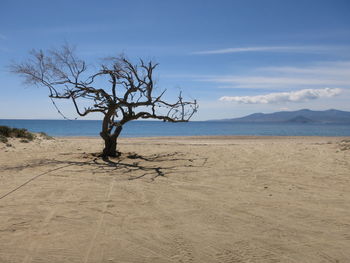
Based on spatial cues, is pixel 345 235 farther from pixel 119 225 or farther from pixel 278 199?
pixel 119 225

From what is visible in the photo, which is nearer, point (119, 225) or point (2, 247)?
point (2, 247)

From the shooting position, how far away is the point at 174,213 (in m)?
4.70

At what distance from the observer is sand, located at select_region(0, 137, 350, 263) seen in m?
3.46

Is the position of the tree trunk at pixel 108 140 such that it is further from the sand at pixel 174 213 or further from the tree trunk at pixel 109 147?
the sand at pixel 174 213

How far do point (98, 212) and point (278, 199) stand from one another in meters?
3.18

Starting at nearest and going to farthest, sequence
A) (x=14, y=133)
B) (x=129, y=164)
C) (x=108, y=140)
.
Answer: (x=129, y=164) → (x=108, y=140) → (x=14, y=133)

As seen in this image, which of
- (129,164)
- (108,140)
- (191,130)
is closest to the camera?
(129,164)

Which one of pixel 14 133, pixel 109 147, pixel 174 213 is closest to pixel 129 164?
pixel 109 147

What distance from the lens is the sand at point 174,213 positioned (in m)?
3.46

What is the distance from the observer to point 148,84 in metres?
10.2

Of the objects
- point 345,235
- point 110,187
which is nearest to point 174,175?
point 110,187

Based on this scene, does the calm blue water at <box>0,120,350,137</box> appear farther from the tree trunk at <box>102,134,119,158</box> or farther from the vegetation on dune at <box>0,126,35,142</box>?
the tree trunk at <box>102,134,119,158</box>

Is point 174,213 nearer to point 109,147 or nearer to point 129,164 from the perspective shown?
point 129,164

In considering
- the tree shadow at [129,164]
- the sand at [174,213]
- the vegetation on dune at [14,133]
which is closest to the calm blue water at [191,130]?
the vegetation on dune at [14,133]
